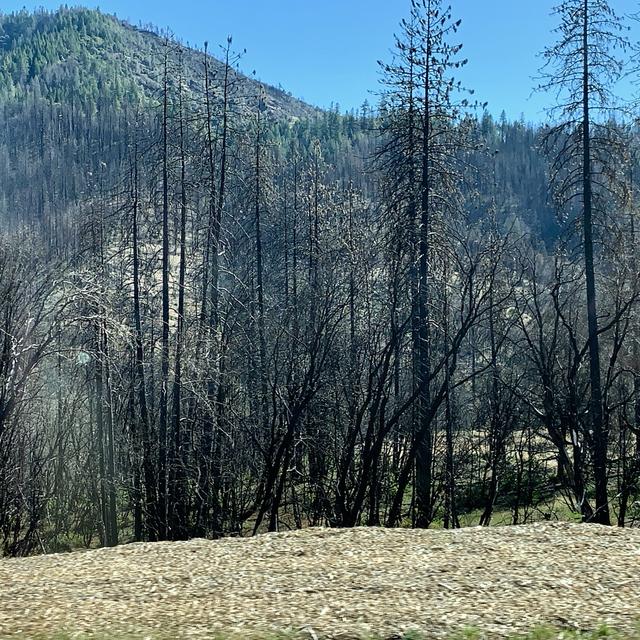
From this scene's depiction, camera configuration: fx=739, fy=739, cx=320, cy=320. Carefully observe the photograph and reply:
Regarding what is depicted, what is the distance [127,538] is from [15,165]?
4348 inches

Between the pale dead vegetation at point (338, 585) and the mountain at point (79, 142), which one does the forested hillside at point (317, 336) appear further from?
the mountain at point (79, 142)

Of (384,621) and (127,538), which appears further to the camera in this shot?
(127,538)

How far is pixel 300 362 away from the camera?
18.0 meters

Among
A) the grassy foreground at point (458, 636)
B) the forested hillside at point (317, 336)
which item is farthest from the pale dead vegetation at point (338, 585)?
the forested hillside at point (317, 336)

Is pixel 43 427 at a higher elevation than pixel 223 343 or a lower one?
lower

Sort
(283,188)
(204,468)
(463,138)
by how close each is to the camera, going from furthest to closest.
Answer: (283,188) < (204,468) < (463,138)

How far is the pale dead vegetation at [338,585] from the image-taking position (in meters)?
5.47

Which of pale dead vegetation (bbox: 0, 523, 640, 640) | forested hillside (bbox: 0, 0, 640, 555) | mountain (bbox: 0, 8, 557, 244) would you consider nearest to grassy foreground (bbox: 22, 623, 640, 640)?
pale dead vegetation (bbox: 0, 523, 640, 640)

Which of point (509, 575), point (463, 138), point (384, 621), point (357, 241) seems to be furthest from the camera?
point (357, 241)

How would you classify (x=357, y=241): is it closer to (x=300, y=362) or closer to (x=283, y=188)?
(x=300, y=362)

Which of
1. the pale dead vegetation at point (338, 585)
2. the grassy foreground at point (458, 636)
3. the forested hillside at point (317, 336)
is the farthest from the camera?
the forested hillside at point (317, 336)

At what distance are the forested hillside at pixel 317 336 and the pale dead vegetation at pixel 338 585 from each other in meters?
4.14

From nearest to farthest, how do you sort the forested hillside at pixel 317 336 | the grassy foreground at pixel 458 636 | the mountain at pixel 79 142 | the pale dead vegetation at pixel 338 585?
the grassy foreground at pixel 458 636 → the pale dead vegetation at pixel 338 585 → the forested hillside at pixel 317 336 → the mountain at pixel 79 142

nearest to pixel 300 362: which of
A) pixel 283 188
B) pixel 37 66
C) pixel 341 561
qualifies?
pixel 341 561
